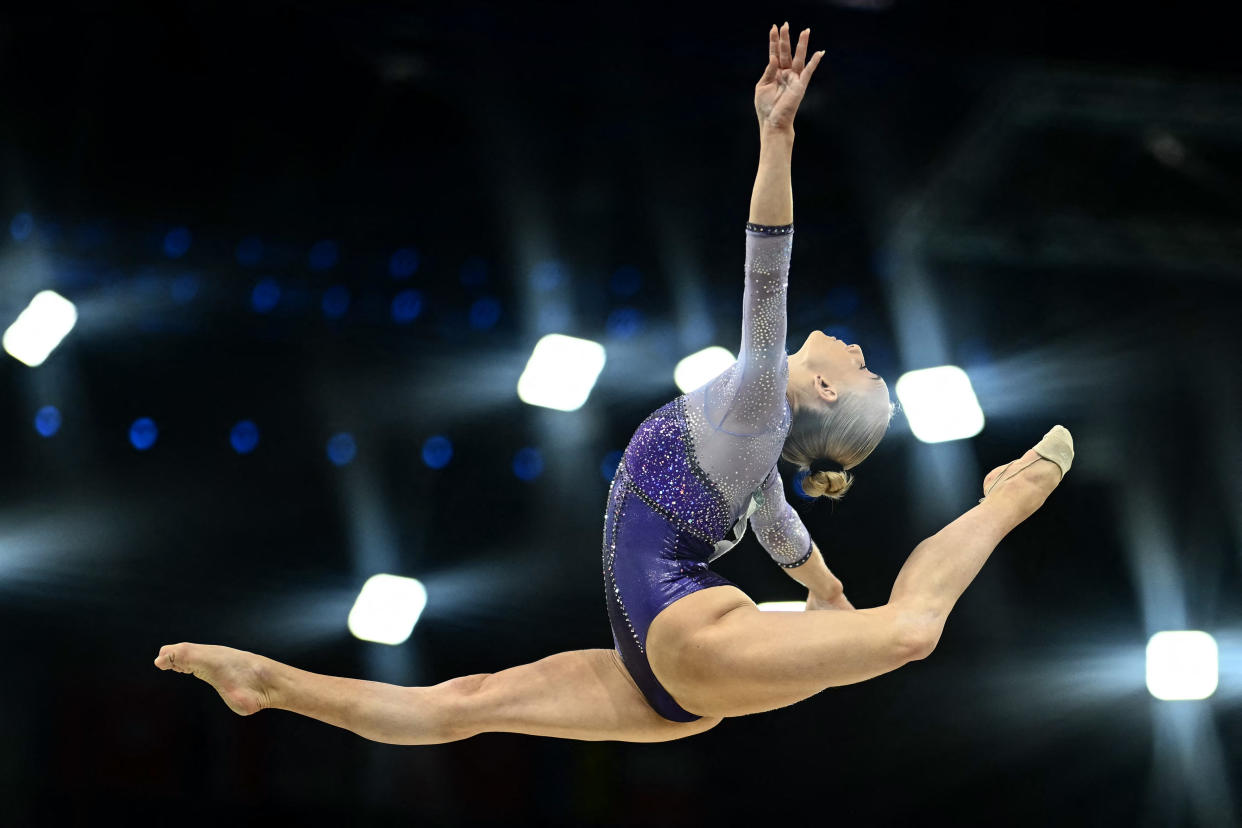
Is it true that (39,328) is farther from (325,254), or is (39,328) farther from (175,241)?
(325,254)

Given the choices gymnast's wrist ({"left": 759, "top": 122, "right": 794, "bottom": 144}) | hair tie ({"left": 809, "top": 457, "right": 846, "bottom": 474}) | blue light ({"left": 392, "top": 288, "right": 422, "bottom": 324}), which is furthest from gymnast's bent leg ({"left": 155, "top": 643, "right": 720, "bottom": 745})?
blue light ({"left": 392, "top": 288, "right": 422, "bottom": 324})

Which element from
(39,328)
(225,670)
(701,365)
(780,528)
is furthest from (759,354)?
(39,328)

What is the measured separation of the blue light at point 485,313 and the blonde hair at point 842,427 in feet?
5.93

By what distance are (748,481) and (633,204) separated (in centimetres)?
197

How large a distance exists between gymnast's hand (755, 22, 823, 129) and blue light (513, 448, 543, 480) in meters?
2.17

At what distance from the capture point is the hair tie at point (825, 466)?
242cm

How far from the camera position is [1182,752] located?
3.94 meters

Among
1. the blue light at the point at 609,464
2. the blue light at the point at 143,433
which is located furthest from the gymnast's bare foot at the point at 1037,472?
the blue light at the point at 143,433

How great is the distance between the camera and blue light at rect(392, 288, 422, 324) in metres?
4.05

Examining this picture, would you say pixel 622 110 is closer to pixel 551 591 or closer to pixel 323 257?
pixel 323 257

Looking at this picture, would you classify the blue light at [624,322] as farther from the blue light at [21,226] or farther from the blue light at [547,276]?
the blue light at [21,226]

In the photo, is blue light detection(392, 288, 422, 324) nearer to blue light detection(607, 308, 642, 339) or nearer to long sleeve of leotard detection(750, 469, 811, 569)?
blue light detection(607, 308, 642, 339)

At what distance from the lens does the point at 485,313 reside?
160 inches

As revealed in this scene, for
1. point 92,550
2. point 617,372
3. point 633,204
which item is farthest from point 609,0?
point 92,550
